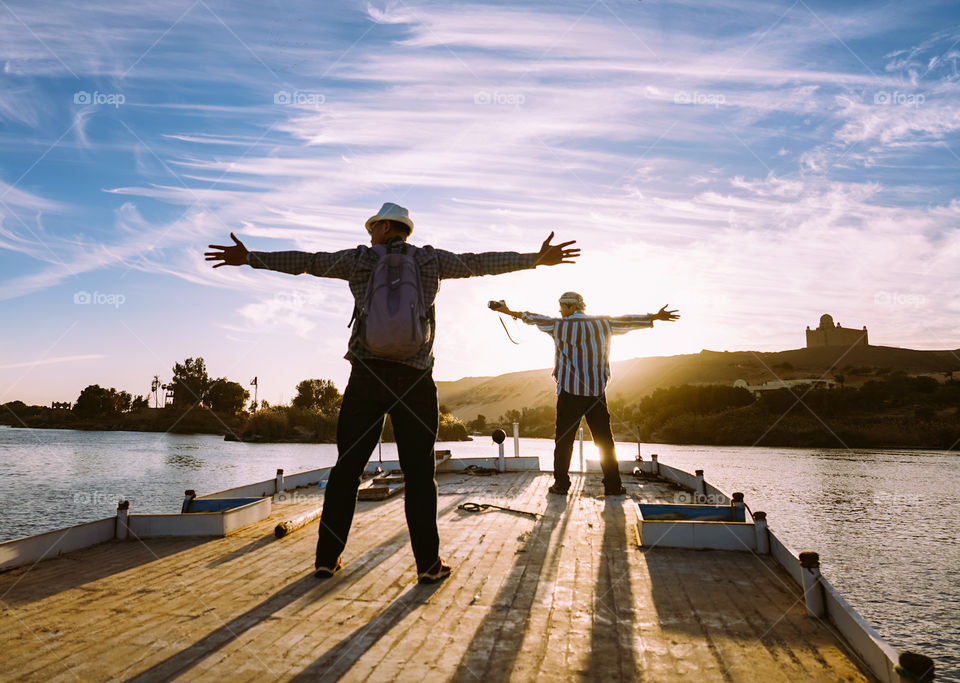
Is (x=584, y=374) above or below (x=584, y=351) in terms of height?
below

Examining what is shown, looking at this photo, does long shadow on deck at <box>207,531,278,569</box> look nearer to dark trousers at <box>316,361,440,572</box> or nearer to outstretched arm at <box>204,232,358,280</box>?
dark trousers at <box>316,361,440,572</box>

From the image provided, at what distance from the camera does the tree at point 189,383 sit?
137m

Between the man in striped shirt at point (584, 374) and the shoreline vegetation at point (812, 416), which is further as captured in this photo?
the shoreline vegetation at point (812, 416)

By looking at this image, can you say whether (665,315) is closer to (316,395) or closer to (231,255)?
(231,255)

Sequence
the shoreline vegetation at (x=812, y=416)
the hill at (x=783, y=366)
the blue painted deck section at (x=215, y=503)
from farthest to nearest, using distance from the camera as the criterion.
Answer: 1. the hill at (x=783, y=366)
2. the shoreline vegetation at (x=812, y=416)
3. the blue painted deck section at (x=215, y=503)

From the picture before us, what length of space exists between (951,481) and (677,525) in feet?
138

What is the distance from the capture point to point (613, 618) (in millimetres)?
3967

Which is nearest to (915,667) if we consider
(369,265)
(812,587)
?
(812,587)

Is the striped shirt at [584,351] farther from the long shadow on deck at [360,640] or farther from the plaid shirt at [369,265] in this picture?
the long shadow on deck at [360,640]

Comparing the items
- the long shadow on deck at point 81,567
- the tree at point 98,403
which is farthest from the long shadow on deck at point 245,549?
the tree at point 98,403

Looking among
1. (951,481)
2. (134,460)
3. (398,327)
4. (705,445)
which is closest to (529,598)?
(398,327)

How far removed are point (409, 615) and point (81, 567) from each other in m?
3.51

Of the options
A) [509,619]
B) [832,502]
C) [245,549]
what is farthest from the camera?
[832,502]

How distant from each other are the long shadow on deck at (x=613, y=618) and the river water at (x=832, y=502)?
6.62 meters
